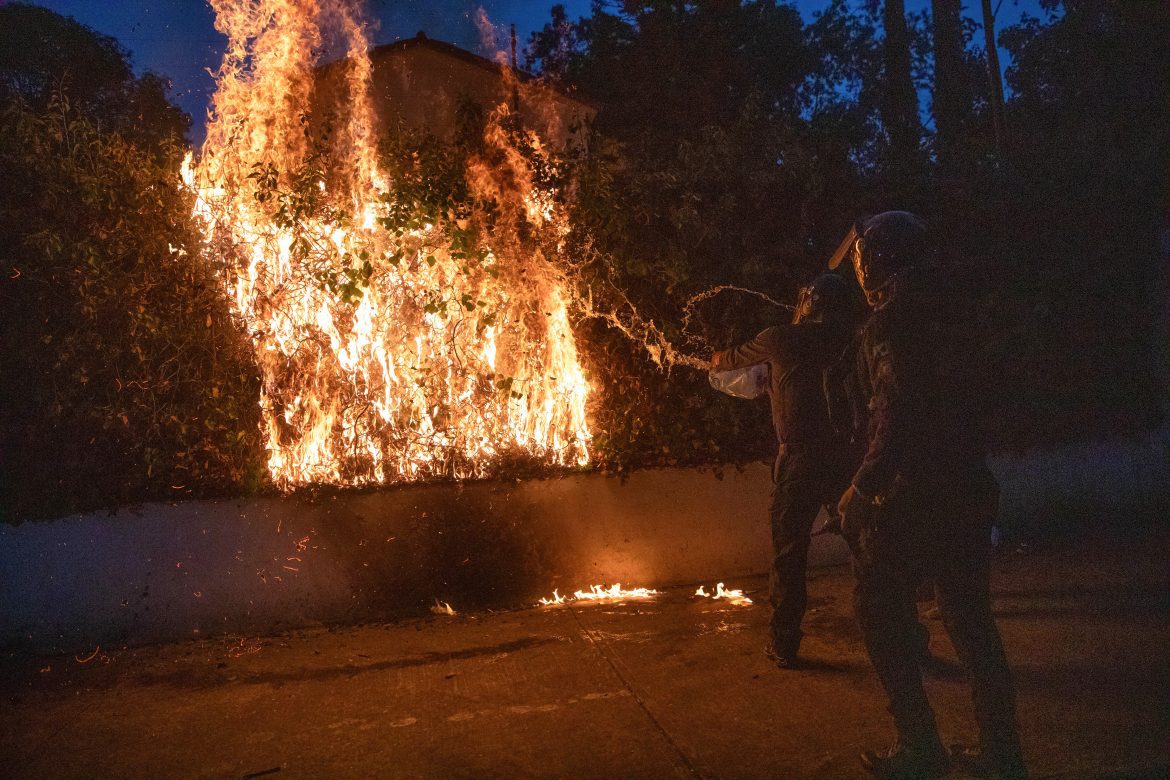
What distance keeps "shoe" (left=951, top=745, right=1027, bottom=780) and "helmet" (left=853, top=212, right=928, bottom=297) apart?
1.86m

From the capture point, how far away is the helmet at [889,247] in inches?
132

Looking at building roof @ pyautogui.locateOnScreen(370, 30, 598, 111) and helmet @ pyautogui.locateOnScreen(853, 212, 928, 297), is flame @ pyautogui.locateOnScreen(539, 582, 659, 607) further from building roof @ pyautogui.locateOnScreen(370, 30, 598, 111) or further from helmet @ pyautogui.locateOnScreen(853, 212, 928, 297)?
building roof @ pyautogui.locateOnScreen(370, 30, 598, 111)

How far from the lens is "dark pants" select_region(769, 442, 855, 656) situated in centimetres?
442

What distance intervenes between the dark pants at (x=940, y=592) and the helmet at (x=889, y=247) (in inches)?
33.3

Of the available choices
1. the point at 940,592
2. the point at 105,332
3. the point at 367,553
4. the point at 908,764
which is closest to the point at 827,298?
the point at 940,592

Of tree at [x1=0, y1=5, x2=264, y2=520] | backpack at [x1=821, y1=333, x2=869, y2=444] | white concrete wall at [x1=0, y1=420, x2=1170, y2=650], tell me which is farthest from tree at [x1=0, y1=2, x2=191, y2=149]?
backpack at [x1=821, y1=333, x2=869, y2=444]

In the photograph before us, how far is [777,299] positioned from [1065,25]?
56.3 ft

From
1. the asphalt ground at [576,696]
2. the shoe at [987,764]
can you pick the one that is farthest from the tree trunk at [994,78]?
the shoe at [987,764]

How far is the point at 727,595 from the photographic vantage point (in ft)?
20.0

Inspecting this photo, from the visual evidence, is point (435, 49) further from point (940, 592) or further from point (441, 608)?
point (940, 592)

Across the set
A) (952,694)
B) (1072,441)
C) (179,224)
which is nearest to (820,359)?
(952,694)

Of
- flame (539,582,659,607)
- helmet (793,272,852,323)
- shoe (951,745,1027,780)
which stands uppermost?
helmet (793,272,852,323)

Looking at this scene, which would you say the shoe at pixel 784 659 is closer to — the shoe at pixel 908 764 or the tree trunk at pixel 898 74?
the shoe at pixel 908 764

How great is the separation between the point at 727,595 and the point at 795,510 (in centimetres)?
186
